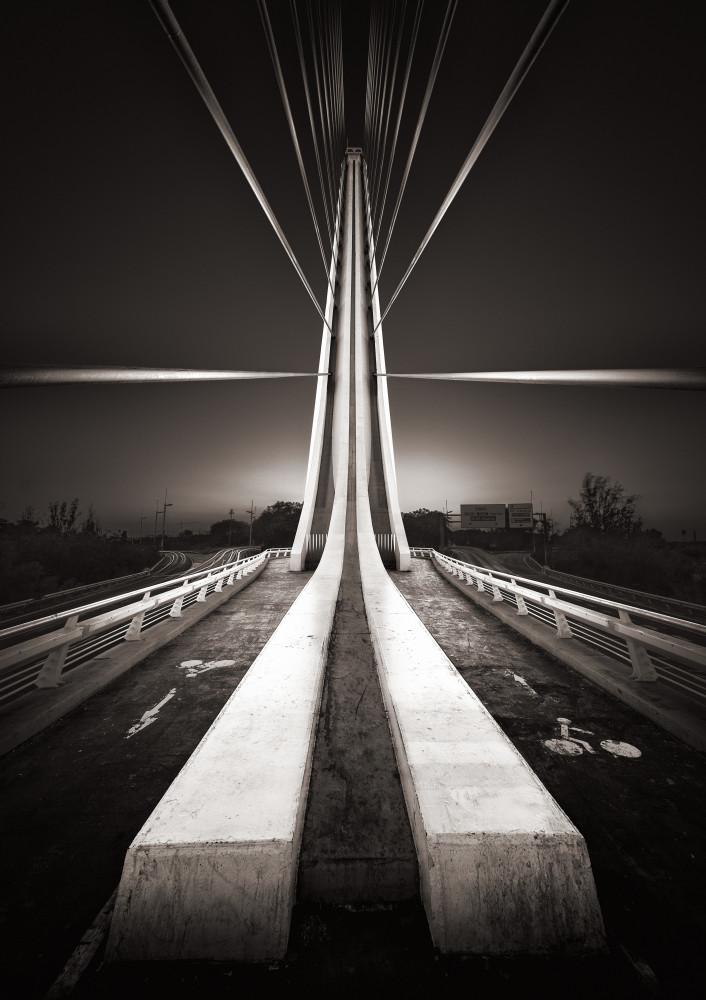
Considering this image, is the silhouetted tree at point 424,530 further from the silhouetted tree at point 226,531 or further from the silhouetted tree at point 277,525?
the silhouetted tree at point 226,531

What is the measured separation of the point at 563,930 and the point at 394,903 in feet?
2.30

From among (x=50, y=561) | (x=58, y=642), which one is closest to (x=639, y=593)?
(x=58, y=642)

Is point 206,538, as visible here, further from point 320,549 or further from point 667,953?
point 667,953

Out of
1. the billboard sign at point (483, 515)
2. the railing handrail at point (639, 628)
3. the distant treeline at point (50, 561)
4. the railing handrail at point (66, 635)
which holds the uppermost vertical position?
the billboard sign at point (483, 515)

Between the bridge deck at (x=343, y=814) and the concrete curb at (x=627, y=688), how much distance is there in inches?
4.6

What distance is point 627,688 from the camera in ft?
13.0

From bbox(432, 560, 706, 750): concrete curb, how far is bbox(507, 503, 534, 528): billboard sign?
75746mm

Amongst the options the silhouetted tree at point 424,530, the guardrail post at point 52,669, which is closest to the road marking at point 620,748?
the guardrail post at point 52,669

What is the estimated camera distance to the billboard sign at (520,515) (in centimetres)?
7631

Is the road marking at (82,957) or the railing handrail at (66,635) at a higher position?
the railing handrail at (66,635)

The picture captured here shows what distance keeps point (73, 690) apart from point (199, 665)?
59.2 inches

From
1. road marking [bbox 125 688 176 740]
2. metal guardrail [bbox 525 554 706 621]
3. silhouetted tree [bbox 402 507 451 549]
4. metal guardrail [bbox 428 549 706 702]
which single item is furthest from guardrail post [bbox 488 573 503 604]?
silhouetted tree [bbox 402 507 451 549]

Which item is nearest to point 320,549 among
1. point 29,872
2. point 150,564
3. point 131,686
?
point 131,686

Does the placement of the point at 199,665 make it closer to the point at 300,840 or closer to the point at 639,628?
the point at 300,840
